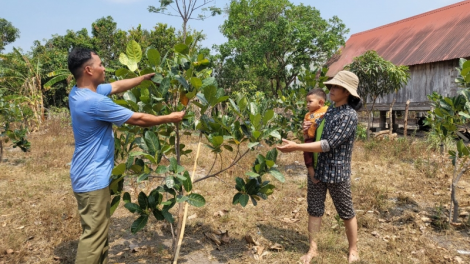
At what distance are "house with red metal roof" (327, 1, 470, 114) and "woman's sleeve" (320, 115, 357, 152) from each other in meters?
11.9

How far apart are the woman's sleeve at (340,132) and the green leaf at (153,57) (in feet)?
4.64

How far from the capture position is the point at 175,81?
2332 mm

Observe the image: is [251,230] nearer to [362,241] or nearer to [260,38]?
[362,241]

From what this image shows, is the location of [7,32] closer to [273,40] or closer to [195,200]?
[273,40]

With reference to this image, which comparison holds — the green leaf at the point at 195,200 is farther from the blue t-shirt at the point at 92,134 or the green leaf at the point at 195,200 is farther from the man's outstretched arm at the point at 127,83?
the man's outstretched arm at the point at 127,83

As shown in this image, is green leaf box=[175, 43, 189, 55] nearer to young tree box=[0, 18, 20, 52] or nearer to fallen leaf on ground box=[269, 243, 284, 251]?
fallen leaf on ground box=[269, 243, 284, 251]

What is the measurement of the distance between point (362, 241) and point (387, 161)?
4.33 meters

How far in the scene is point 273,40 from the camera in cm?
1830

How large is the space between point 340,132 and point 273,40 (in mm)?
16673

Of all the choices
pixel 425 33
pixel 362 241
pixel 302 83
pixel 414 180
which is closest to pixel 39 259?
pixel 362 241

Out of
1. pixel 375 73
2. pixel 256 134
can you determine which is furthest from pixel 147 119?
pixel 375 73

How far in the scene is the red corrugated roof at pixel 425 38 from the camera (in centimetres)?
1262

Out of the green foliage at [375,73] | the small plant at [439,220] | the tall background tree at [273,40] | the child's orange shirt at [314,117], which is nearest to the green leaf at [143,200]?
the child's orange shirt at [314,117]

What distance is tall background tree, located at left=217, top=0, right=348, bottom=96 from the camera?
18562 millimetres
